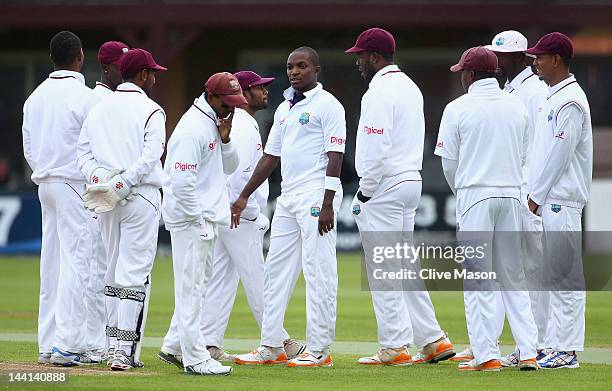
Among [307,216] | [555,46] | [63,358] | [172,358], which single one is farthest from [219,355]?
[555,46]

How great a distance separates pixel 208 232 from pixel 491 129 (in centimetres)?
227

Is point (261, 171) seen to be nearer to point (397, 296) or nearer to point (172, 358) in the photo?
point (397, 296)

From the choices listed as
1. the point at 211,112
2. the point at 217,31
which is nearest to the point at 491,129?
the point at 211,112

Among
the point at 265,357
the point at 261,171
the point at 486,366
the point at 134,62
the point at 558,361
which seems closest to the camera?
the point at 486,366

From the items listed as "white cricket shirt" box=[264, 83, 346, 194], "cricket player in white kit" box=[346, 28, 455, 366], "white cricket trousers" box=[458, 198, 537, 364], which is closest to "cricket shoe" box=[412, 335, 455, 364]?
"cricket player in white kit" box=[346, 28, 455, 366]

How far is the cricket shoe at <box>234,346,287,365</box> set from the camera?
10124 mm

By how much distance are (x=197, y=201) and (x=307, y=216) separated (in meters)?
1.16

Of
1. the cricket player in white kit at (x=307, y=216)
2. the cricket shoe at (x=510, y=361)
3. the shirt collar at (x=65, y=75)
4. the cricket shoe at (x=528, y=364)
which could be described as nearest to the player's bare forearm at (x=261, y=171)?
the cricket player in white kit at (x=307, y=216)

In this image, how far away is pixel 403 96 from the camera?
10.1 metres

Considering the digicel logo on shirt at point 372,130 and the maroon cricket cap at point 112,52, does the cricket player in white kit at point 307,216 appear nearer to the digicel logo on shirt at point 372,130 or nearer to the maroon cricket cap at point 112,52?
the digicel logo on shirt at point 372,130

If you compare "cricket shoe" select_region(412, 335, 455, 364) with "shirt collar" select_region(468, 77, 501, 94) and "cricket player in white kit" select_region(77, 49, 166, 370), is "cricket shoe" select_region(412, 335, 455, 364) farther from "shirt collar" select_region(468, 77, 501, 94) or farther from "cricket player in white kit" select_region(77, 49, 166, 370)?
"cricket player in white kit" select_region(77, 49, 166, 370)

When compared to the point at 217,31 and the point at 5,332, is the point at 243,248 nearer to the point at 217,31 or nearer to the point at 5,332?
the point at 5,332

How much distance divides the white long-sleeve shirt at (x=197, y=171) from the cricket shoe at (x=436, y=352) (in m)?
2.06

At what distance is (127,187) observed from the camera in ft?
Answer: 30.4
